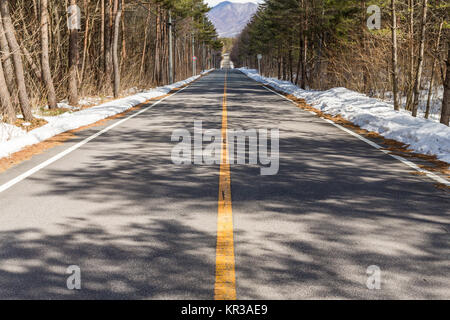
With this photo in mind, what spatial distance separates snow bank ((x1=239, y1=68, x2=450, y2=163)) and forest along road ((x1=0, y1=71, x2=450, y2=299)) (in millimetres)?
1171

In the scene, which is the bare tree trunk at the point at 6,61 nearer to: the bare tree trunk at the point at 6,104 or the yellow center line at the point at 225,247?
Result: the bare tree trunk at the point at 6,104

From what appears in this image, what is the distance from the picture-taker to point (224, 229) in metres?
5.00

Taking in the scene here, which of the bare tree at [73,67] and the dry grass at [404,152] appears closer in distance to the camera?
the dry grass at [404,152]

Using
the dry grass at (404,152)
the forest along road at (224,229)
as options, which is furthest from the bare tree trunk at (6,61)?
the dry grass at (404,152)

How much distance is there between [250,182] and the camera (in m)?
7.11

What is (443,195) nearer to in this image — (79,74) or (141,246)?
(141,246)

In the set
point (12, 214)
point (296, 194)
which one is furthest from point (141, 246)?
point (296, 194)

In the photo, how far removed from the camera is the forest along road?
12.2 ft

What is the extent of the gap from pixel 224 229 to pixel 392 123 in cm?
845

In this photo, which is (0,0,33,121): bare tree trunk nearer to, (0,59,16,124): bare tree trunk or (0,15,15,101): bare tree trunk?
(0,15,15,101): bare tree trunk

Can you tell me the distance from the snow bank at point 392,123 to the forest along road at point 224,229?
1171mm

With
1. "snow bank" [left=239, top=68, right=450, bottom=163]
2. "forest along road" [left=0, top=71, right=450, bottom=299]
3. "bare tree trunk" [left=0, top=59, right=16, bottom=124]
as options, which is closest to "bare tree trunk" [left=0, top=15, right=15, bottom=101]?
"bare tree trunk" [left=0, top=59, right=16, bottom=124]

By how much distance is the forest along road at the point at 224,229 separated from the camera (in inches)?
146

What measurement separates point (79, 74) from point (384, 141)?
18245mm
